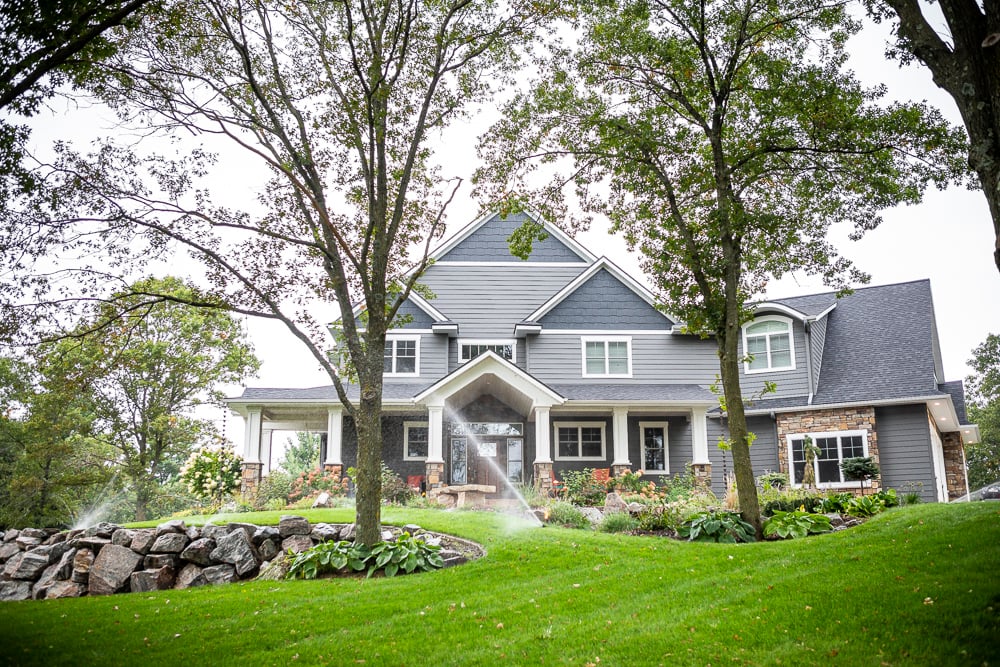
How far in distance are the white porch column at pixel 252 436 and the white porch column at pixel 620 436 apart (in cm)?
892

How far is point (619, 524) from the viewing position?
1162cm

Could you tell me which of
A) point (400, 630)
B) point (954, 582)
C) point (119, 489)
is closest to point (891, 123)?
point (954, 582)

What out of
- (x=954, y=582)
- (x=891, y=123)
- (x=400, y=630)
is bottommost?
(x=400, y=630)

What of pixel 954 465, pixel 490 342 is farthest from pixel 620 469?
pixel 954 465

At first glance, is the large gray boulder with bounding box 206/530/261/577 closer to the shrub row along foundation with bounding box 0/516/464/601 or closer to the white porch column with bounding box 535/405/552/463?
the shrub row along foundation with bounding box 0/516/464/601

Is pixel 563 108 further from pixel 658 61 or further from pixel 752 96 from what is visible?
pixel 752 96

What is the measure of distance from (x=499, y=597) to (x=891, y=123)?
850 centimetres

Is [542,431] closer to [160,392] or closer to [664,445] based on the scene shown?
[664,445]

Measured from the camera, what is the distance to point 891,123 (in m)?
10.4

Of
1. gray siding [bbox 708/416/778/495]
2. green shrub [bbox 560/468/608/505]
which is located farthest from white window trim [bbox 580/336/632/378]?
gray siding [bbox 708/416/778/495]

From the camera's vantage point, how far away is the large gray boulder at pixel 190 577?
10.7 meters

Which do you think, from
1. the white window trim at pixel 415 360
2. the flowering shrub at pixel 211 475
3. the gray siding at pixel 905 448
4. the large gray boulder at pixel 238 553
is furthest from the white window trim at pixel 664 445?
the large gray boulder at pixel 238 553

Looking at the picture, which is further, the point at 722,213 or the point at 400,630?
the point at 722,213

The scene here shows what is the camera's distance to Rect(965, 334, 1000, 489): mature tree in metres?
34.5
